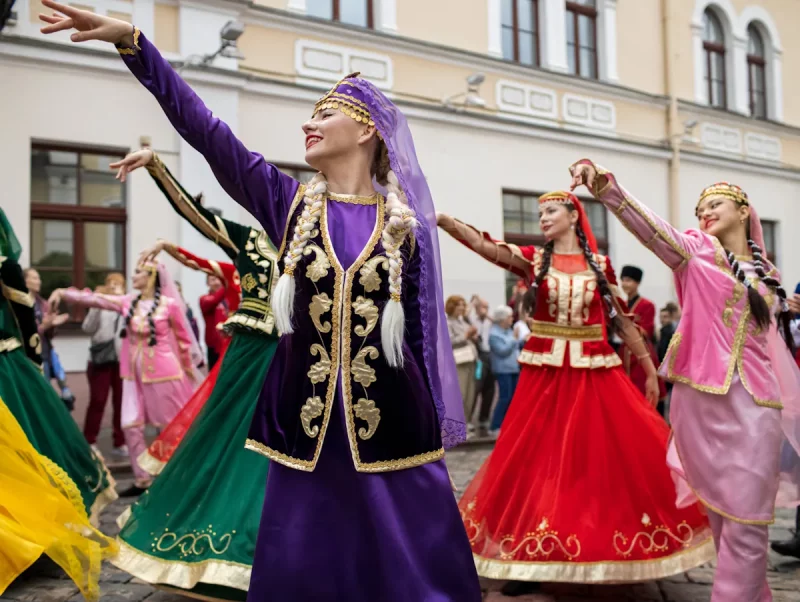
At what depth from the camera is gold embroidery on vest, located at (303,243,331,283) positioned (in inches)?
100

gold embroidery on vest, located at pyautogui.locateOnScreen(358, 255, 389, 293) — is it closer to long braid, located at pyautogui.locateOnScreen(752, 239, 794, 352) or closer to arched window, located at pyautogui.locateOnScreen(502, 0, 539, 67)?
long braid, located at pyautogui.locateOnScreen(752, 239, 794, 352)

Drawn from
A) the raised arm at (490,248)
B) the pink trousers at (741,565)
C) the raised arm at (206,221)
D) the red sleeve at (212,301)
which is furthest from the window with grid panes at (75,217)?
the pink trousers at (741,565)

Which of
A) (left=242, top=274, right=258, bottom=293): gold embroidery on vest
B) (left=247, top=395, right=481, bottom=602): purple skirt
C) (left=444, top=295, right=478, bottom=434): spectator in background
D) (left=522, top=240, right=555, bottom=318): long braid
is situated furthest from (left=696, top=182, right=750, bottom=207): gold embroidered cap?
(left=444, top=295, right=478, bottom=434): spectator in background

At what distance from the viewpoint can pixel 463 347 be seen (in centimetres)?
985

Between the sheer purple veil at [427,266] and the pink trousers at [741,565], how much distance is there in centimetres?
123

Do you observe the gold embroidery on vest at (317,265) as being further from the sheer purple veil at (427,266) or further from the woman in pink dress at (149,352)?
the woman in pink dress at (149,352)

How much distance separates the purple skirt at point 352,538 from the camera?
7.88 ft

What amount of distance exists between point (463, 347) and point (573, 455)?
5.75 meters

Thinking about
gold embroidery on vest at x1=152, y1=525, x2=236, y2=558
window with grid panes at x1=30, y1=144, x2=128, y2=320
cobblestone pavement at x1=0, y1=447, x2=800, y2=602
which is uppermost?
window with grid panes at x1=30, y1=144, x2=128, y2=320

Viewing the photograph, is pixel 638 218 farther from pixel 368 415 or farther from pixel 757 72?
pixel 757 72

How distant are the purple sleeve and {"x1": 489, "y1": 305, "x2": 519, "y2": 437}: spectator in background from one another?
24.3ft

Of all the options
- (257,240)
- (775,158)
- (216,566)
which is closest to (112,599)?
(216,566)

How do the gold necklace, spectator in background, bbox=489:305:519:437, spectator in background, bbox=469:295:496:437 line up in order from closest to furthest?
the gold necklace → spectator in background, bbox=489:305:519:437 → spectator in background, bbox=469:295:496:437

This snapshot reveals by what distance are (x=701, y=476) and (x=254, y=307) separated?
2244mm
